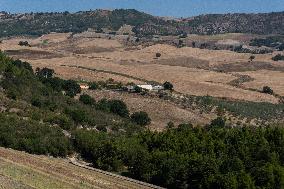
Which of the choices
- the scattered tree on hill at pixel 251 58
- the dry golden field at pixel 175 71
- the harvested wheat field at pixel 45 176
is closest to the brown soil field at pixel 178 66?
the dry golden field at pixel 175 71

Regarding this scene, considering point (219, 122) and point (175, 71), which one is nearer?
point (219, 122)

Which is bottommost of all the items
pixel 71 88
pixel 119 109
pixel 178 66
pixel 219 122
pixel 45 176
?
pixel 219 122

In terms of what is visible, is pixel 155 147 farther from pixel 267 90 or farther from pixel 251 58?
pixel 251 58

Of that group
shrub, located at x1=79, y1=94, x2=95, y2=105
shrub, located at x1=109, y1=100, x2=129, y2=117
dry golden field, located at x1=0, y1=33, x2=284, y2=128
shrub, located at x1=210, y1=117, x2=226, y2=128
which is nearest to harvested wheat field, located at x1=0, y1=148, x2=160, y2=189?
shrub, located at x1=210, y1=117, x2=226, y2=128

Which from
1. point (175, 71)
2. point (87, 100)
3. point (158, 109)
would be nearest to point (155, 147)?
point (87, 100)

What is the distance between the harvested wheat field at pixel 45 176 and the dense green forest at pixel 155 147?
4285mm

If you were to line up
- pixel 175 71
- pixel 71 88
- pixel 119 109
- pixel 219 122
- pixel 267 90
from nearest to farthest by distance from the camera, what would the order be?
pixel 219 122, pixel 119 109, pixel 71 88, pixel 267 90, pixel 175 71

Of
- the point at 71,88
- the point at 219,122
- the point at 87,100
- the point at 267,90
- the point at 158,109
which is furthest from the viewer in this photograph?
the point at 267,90

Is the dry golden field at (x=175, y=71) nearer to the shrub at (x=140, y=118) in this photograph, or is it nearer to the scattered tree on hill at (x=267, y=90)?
the scattered tree on hill at (x=267, y=90)

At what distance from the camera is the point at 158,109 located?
94.5 metres

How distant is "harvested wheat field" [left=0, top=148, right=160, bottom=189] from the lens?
107 ft

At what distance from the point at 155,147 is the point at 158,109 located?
1577 inches

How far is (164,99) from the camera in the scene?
102m

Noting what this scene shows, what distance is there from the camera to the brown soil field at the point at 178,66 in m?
121
